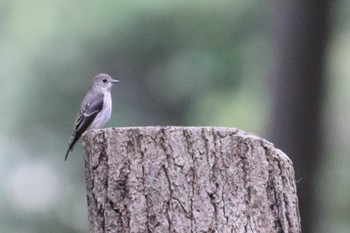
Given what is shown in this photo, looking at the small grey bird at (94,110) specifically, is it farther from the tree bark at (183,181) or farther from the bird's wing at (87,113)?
the tree bark at (183,181)

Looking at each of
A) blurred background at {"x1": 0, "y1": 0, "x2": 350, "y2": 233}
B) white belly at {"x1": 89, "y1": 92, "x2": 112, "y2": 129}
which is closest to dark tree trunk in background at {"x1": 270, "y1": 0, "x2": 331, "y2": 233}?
blurred background at {"x1": 0, "y1": 0, "x2": 350, "y2": 233}

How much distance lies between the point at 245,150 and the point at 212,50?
600cm

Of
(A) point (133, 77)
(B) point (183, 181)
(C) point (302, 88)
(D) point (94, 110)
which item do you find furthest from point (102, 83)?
(B) point (183, 181)

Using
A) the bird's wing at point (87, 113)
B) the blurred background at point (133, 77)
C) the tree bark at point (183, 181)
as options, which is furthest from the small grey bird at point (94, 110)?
the tree bark at point (183, 181)

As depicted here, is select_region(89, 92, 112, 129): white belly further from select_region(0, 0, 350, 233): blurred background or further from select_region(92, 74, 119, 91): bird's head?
select_region(0, 0, 350, 233): blurred background

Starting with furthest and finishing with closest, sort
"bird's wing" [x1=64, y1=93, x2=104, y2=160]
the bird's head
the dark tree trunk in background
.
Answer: the bird's head, the dark tree trunk in background, "bird's wing" [x1=64, y1=93, x2=104, y2=160]

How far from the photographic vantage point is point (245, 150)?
395 cm

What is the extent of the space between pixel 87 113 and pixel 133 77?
129 inches

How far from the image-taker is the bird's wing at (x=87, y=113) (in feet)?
25.0

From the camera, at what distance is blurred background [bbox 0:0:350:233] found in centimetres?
976

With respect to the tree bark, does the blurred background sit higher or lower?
higher

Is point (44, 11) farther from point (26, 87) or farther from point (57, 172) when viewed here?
point (57, 172)

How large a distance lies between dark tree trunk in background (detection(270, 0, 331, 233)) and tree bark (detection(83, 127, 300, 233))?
13.0 ft

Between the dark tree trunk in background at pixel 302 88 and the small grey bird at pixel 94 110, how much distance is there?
4.08 ft
